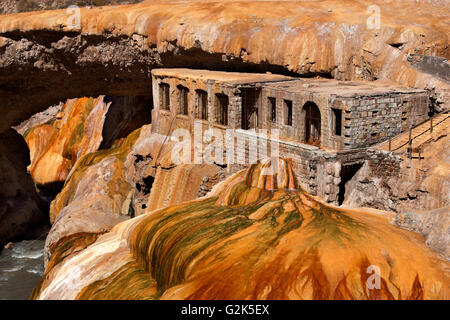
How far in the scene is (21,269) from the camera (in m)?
34.4

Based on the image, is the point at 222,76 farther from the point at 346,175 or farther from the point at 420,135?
the point at 420,135

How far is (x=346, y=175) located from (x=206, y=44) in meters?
12.0

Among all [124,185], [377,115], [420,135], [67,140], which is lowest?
[67,140]

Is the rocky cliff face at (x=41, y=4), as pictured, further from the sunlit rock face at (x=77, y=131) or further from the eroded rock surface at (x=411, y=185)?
the eroded rock surface at (x=411, y=185)

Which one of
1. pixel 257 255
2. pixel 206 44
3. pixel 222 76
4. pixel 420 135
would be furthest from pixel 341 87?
pixel 257 255

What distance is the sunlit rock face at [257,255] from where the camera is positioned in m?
14.2

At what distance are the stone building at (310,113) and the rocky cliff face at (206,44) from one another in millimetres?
1232

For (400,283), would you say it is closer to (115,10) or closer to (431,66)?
(431,66)

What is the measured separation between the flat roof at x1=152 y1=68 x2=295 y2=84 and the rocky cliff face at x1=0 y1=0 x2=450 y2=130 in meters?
0.97

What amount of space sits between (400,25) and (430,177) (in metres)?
9.22

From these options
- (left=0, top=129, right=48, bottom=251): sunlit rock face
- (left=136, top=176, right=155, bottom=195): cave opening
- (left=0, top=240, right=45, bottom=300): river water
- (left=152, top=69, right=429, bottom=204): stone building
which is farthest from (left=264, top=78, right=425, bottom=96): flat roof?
(left=0, top=129, right=48, bottom=251): sunlit rock face

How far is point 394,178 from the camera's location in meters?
22.0

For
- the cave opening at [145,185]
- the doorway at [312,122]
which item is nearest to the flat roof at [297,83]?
the doorway at [312,122]
